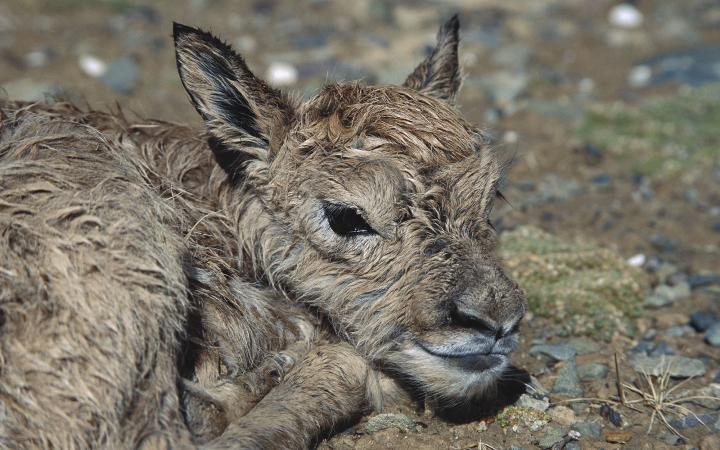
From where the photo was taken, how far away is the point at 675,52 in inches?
580

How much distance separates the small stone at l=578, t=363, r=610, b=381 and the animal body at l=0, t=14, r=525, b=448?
3.66 feet

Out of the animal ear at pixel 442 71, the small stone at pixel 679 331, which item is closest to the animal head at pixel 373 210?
the animal ear at pixel 442 71

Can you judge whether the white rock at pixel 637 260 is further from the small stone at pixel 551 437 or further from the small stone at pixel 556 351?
the small stone at pixel 551 437

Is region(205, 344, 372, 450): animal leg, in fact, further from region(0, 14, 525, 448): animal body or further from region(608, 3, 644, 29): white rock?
region(608, 3, 644, 29): white rock

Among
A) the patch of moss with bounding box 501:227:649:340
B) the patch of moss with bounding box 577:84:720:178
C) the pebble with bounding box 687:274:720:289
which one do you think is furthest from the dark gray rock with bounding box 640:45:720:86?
the patch of moss with bounding box 501:227:649:340

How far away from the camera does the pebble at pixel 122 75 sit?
41.2ft

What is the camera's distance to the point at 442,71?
6.55 m

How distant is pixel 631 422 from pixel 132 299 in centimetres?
327

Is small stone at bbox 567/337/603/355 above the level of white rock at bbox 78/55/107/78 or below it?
below

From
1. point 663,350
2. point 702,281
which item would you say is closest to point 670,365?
point 663,350

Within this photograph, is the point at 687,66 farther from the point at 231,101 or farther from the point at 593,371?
the point at 231,101

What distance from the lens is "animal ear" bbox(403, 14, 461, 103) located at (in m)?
6.54

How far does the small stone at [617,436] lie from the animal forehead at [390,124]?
1.96 m

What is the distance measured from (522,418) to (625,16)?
42.2ft
